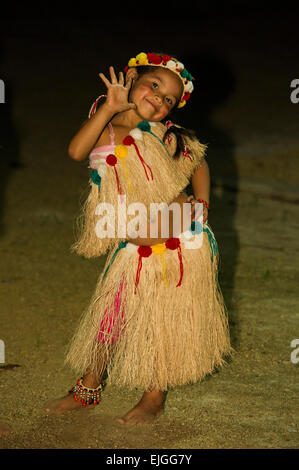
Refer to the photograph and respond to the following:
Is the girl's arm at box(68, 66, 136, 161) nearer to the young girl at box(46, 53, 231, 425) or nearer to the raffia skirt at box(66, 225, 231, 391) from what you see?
the young girl at box(46, 53, 231, 425)

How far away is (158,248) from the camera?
10.2ft

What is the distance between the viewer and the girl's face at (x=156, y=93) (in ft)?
9.75

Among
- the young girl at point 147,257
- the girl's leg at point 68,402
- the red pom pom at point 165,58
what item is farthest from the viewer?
the girl's leg at point 68,402

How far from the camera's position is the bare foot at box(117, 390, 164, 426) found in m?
3.12

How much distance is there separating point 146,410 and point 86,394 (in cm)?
28

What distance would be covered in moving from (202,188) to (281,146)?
5.28m

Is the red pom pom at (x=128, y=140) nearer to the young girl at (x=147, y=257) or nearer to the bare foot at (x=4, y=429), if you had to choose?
the young girl at (x=147, y=257)

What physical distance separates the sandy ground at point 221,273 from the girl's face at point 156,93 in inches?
30.4

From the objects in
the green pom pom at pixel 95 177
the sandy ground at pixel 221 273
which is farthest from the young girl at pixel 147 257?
the sandy ground at pixel 221 273

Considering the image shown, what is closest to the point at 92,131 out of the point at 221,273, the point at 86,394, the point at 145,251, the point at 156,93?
the point at 156,93

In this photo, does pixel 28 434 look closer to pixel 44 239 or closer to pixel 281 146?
pixel 44 239

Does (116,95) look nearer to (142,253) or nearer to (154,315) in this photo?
(142,253)

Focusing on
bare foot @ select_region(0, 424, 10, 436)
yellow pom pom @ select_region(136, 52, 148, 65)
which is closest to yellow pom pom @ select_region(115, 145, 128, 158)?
yellow pom pom @ select_region(136, 52, 148, 65)

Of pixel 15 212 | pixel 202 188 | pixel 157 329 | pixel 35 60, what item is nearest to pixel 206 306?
pixel 157 329
